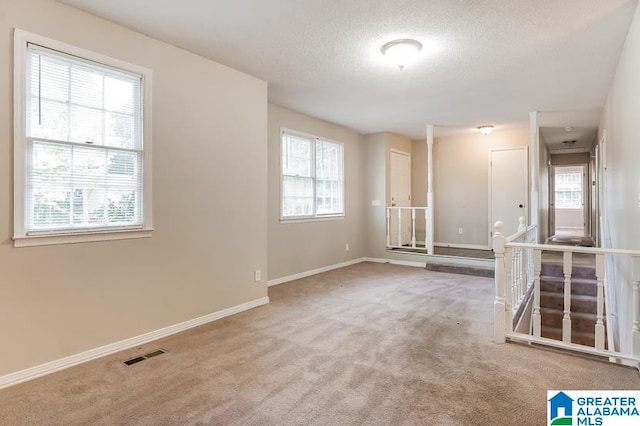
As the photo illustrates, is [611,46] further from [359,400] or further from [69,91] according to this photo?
[69,91]

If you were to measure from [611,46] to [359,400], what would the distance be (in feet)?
12.5

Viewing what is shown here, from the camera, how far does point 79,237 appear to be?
2664 mm

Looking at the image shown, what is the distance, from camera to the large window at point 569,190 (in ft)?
38.8

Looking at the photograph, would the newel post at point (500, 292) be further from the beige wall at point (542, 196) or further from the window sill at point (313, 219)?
the beige wall at point (542, 196)

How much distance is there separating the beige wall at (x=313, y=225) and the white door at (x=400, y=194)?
26.6 inches

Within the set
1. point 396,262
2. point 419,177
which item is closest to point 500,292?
point 396,262

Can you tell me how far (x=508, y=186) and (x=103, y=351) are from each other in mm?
7191

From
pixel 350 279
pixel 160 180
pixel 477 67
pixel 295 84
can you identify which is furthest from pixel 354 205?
pixel 160 180

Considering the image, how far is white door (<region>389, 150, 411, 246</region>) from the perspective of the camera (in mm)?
7395

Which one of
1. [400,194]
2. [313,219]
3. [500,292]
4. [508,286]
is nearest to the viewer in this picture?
[500,292]

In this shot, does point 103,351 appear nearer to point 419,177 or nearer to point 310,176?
point 310,176

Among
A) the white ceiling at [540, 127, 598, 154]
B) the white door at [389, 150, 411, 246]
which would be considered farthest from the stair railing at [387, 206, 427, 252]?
the white ceiling at [540, 127, 598, 154]

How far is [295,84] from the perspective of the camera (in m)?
4.27

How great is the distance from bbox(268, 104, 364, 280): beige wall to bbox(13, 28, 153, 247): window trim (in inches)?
90.2
